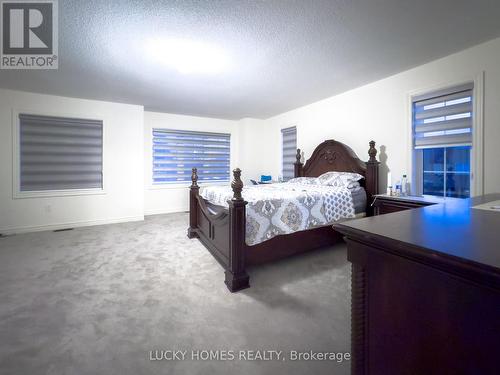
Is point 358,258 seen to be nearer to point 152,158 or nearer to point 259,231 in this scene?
point 259,231

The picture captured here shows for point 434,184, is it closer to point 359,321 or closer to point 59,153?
point 359,321

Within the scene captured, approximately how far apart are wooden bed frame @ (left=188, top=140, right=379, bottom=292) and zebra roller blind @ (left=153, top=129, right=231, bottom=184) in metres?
2.32

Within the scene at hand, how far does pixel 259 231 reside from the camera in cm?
239

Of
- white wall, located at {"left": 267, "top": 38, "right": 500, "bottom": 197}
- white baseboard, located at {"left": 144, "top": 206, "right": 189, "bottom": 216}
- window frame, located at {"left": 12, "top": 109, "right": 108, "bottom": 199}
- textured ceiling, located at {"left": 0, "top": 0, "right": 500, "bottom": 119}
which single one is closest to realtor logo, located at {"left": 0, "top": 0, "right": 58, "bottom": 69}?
textured ceiling, located at {"left": 0, "top": 0, "right": 500, "bottom": 119}

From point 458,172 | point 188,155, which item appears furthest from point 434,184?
point 188,155

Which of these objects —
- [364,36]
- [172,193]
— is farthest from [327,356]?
[172,193]

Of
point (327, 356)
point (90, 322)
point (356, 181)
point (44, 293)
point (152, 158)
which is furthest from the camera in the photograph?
point (152, 158)

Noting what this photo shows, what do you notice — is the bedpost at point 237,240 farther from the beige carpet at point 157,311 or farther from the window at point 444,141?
the window at point 444,141

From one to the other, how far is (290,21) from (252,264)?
2.36 metres

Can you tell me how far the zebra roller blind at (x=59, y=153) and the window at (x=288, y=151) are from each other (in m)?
3.87

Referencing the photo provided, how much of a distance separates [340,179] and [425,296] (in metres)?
2.98

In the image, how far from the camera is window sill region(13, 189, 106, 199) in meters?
3.99

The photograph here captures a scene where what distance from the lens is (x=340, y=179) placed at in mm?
3475

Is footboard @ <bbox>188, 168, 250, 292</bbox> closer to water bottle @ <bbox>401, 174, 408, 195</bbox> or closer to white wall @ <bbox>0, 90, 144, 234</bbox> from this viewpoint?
water bottle @ <bbox>401, 174, 408, 195</bbox>
